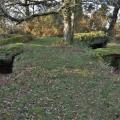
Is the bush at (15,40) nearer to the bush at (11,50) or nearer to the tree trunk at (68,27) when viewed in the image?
the tree trunk at (68,27)

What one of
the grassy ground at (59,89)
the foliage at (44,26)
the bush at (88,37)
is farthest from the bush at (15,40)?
the foliage at (44,26)

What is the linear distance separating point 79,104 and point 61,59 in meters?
6.52

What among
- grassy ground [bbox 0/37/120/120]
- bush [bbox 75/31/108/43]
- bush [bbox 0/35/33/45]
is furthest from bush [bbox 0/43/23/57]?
bush [bbox 75/31/108/43]

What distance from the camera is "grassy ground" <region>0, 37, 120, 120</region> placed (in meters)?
11.3

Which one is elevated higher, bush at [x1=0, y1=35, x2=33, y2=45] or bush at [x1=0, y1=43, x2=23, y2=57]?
bush at [x1=0, y1=43, x2=23, y2=57]

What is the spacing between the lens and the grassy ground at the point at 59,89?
11.3m

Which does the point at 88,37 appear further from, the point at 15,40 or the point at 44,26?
the point at 44,26

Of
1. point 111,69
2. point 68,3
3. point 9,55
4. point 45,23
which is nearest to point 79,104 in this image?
point 111,69

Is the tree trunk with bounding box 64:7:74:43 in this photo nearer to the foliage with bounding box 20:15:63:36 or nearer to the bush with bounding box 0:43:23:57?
the bush with bounding box 0:43:23:57

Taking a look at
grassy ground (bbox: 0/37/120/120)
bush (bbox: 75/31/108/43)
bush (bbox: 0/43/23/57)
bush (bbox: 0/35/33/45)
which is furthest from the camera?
bush (bbox: 75/31/108/43)

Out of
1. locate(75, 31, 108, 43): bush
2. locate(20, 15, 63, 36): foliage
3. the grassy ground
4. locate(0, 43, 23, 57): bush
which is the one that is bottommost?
locate(20, 15, 63, 36): foliage

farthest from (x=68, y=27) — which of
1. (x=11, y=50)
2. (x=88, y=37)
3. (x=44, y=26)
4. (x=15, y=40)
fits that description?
(x=44, y=26)

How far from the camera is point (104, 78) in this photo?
15633mm

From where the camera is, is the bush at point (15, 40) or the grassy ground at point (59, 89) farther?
the bush at point (15, 40)
